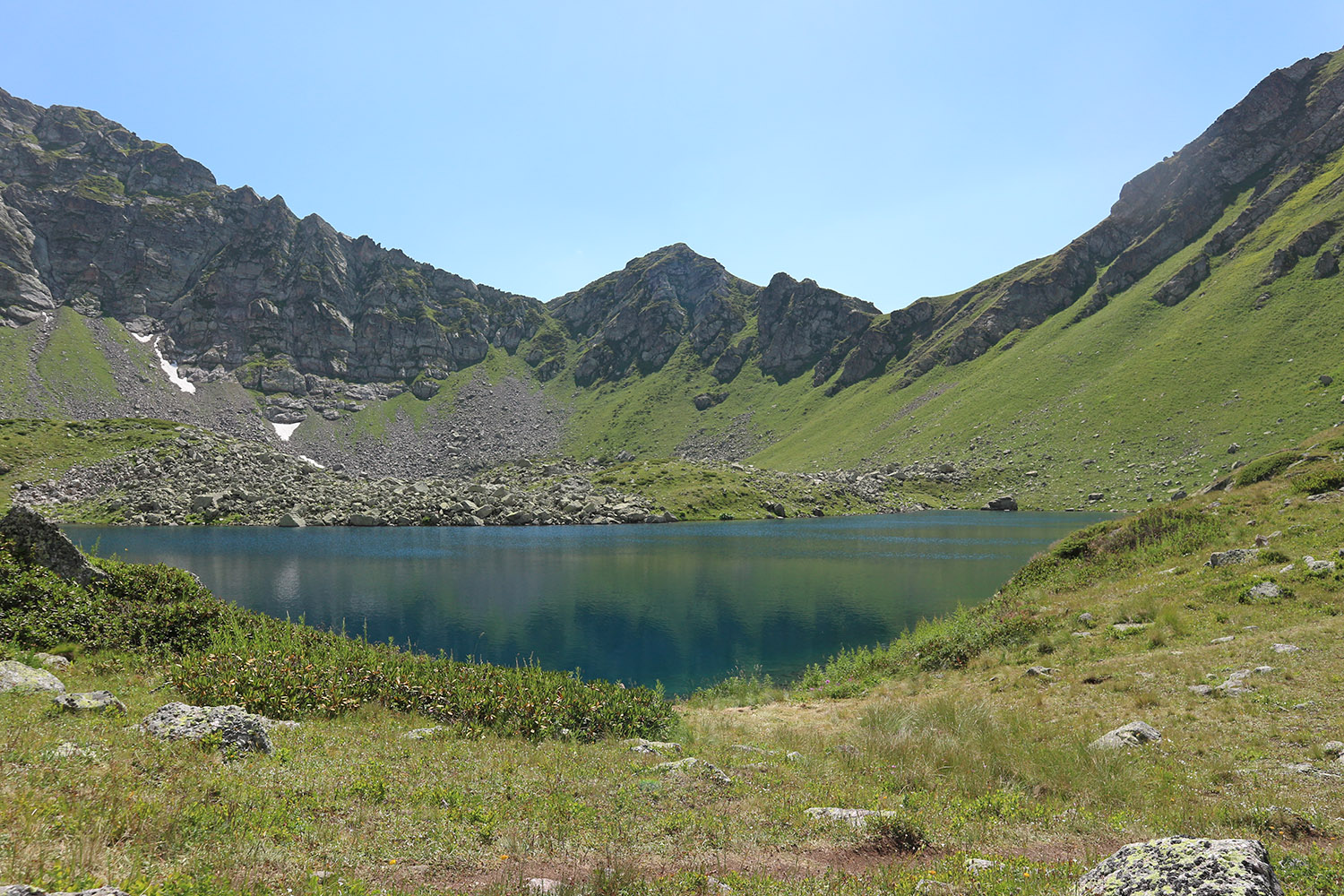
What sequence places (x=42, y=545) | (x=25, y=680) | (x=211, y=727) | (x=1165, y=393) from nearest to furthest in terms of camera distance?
(x=211, y=727)
(x=25, y=680)
(x=42, y=545)
(x=1165, y=393)

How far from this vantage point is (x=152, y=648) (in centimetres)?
1897

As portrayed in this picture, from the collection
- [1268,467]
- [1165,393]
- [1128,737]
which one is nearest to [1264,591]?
[1128,737]

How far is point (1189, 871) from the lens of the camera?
5.71 metres

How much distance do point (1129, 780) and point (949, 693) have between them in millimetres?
10343

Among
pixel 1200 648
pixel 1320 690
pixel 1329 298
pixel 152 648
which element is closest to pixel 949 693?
pixel 1200 648

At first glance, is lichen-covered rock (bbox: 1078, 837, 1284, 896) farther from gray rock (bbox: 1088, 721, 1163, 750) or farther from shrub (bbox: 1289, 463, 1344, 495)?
shrub (bbox: 1289, 463, 1344, 495)

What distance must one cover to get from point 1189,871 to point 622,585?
55.6 metres

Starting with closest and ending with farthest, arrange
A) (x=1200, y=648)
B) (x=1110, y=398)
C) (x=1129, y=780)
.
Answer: (x=1129, y=780) < (x=1200, y=648) < (x=1110, y=398)

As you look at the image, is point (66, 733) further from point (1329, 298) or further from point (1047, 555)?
point (1329, 298)

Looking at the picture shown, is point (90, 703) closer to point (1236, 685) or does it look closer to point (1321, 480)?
point (1236, 685)

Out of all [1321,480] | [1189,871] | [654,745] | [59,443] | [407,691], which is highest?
[59,443]

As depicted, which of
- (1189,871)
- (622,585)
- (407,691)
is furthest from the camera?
(622,585)

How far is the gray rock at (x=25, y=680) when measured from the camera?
1277 centimetres

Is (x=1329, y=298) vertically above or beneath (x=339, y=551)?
above
